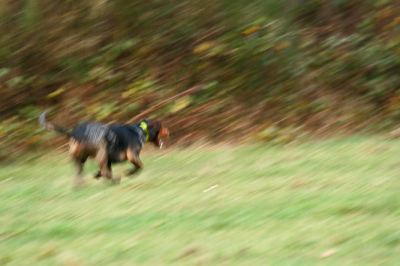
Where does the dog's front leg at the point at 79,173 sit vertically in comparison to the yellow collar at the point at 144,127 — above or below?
below

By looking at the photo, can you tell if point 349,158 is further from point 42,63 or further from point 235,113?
point 42,63

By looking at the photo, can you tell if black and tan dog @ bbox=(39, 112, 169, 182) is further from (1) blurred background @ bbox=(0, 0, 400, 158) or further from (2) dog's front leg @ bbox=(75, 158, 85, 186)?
(1) blurred background @ bbox=(0, 0, 400, 158)

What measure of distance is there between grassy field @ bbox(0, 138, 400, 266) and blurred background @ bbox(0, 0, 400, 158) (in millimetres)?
2956

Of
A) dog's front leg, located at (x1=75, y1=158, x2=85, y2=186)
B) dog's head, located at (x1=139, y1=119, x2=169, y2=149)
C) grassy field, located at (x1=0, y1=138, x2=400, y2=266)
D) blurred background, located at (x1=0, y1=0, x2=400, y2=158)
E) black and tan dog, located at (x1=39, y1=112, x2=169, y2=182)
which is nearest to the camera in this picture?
grassy field, located at (x1=0, y1=138, x2=400, y2=266)

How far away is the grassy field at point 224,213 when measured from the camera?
16.1 ft

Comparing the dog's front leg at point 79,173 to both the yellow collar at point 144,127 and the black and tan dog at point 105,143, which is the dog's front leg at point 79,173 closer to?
the black and tan dog at point 105,143

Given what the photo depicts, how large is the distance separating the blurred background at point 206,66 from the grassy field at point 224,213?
9.70 ft

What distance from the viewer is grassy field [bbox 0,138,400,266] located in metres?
4.92

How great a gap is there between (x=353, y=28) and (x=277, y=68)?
7.79ft

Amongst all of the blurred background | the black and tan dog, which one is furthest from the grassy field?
the blurred background

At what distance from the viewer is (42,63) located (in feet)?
55.7

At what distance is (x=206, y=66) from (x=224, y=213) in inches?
362

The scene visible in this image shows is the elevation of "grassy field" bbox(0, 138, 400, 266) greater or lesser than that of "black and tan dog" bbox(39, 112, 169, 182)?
lesser

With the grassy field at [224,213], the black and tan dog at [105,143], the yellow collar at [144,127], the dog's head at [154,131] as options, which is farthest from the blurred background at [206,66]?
the black and tan dog at [105,143]
